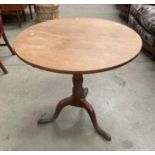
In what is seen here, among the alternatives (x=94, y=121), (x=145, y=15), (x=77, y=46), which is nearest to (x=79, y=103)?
(x=94, y=121)

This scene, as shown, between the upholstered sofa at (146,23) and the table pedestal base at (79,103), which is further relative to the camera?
the upholstered sofa at (146,23)

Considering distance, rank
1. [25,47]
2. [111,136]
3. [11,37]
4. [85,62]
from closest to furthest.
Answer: [85,62] → [25,47] → [111,136] → [11,37]

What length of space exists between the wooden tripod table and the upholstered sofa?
1.02 m

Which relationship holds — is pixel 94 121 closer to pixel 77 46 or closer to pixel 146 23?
pixel 77 46

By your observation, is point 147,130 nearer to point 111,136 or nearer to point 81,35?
point 111,136

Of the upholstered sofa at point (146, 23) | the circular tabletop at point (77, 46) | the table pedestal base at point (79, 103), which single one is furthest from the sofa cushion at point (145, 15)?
the table pedestal base at point (79, 103)

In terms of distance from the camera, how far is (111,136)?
1653mm

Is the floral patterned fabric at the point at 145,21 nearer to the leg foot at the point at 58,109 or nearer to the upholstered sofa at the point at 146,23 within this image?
the upholstered sofa at the point at 146,23

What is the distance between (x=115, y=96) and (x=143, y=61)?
790mm

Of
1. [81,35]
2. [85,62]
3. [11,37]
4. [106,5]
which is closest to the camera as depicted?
[85,62]

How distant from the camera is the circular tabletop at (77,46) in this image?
1170 mm

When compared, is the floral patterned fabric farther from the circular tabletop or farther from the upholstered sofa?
the circular tabletop

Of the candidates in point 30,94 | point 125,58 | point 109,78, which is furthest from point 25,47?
point 109,78

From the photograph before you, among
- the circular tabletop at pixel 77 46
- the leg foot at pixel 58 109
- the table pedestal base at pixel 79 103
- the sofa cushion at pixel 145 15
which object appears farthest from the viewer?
the sofa cushion at pixel 145 15
